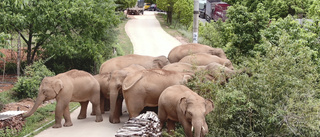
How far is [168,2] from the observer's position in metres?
51.0

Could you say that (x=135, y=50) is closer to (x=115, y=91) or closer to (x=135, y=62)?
(x=135, y=62)

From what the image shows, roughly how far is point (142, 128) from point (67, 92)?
15.7 ft

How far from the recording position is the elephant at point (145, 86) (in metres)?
12.7

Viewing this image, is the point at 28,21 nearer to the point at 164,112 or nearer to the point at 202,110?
the point at 164,112

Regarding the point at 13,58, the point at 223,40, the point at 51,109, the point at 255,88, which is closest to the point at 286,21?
the point at 223,40

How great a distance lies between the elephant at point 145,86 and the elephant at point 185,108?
931 millimetres

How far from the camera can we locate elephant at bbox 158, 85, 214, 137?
10.3 m

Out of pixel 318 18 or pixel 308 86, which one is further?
pixel 318 18

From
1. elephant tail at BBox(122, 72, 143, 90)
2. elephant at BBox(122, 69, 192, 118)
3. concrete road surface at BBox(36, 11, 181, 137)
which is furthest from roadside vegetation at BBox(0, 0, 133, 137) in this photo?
elephant at BBox(122, 69, 192, 118)

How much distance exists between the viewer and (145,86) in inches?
502

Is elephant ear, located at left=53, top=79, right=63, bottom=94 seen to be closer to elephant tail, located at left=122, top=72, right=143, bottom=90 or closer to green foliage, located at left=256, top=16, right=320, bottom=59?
elephant tail, located at left=122, top=72, right=143, bottom=90

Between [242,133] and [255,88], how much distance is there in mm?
1226

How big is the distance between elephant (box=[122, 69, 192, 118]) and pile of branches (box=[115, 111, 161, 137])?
90.9 inches

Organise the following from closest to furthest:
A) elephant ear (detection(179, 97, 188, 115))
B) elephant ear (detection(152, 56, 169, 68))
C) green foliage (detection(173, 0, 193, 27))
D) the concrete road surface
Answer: elephant ear (detection(179, 97, 188, 115)) < the concrete road surface < elephant ear (detection(152, 56, 169, 68)) < green foliage (detection(173, 0, 193, 27))
